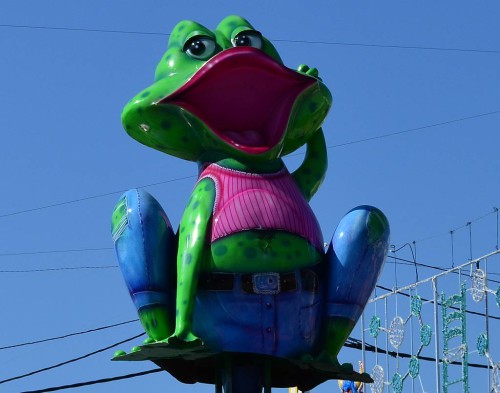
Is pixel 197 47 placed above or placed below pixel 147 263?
above

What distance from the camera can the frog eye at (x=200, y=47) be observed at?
41.4ft

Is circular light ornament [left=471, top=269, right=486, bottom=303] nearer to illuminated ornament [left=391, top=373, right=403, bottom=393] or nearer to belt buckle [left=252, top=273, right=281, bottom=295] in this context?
illuminated ornament [left=391, top=373, right=403, bottom=393]

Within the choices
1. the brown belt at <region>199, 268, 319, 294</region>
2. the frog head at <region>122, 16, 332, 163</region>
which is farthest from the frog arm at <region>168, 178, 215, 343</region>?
the frog head at <region>122, 16, 332, 163</region>

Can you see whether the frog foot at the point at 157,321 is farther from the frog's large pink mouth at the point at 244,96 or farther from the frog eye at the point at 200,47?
the frog eye at the point at 200,47

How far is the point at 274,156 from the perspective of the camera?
12.5 meters

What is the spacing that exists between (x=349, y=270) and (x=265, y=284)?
0.70 metres

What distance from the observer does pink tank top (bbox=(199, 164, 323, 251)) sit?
39.4 feet

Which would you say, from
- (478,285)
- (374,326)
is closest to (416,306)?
(374,326)

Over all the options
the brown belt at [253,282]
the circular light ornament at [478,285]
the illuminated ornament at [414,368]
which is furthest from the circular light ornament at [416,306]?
the brown belt at [253,282]

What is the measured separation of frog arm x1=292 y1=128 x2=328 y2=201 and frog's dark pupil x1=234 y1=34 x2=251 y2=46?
3.20 feet

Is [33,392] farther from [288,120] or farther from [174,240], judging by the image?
[288,120]

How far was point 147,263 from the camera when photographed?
12148 millimetres

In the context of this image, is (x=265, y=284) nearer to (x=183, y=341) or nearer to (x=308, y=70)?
(x=183, y=341)

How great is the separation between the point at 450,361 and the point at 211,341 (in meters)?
5.73
